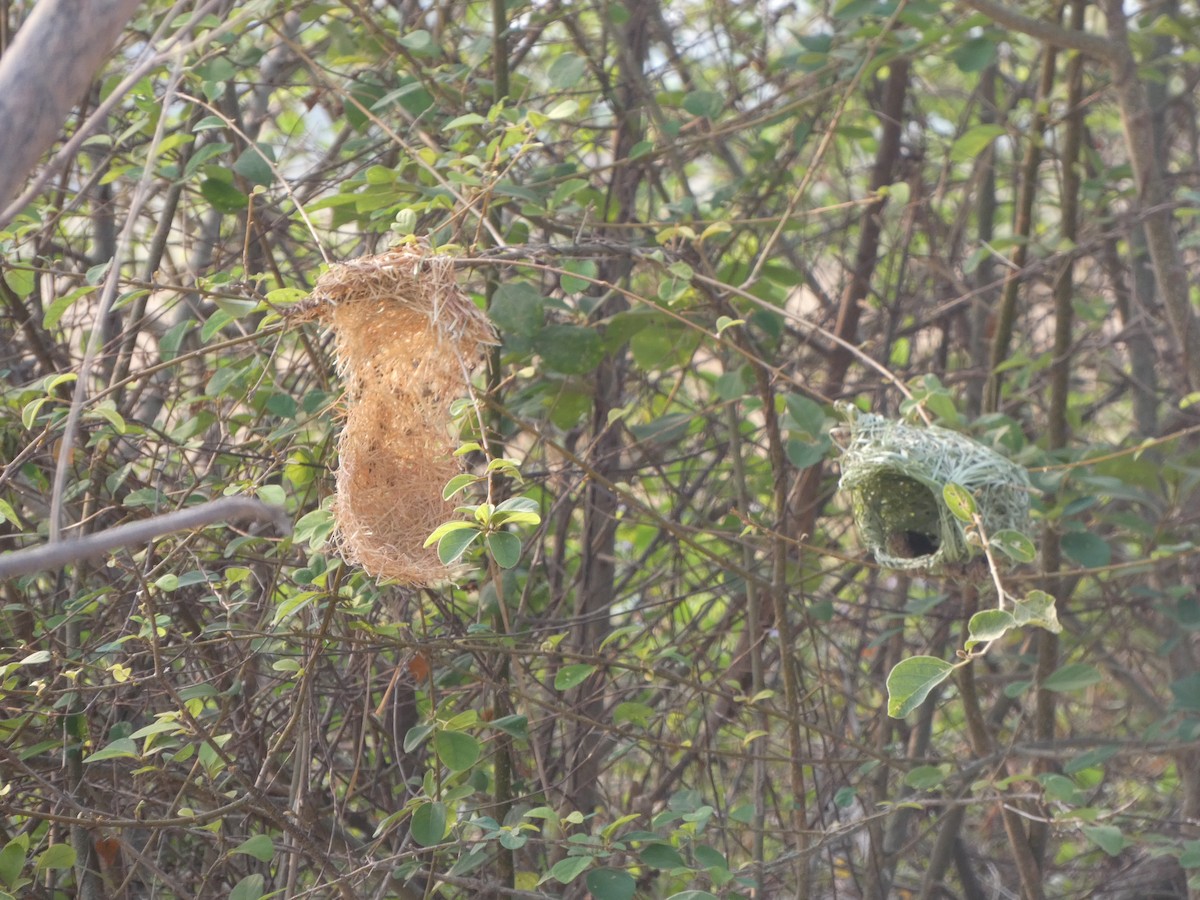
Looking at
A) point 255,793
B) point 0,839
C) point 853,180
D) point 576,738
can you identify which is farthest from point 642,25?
point 0,839

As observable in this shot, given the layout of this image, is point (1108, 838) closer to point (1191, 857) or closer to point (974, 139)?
point (1191, 857)

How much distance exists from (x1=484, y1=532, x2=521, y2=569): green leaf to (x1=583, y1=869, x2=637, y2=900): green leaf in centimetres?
64

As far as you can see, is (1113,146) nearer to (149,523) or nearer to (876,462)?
(876,462)

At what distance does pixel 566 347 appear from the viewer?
7.22 feet

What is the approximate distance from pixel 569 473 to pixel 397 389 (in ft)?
2.32

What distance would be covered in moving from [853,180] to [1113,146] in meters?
0.87

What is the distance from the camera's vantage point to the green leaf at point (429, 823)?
1.73 m

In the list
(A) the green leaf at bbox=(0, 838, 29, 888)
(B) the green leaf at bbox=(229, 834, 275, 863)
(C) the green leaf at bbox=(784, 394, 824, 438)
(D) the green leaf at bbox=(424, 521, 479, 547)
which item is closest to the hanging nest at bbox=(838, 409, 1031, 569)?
(C) the green leaf at bbox=(784, 394, 824, 438)

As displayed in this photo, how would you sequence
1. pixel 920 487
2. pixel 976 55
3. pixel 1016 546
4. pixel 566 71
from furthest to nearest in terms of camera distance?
pixel 976 55 < pixel 566 71 < pixel 920 487 < pixel 1016 546

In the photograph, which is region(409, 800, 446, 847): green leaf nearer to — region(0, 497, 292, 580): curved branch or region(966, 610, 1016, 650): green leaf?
region(966, 610, 1016, 650): green leaf

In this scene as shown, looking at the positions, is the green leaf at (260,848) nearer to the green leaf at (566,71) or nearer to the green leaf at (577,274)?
the green leaf at (577,274)

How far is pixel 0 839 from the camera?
210cm

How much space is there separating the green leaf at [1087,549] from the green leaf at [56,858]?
5.91ft

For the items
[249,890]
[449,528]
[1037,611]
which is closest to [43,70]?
[449,528]
